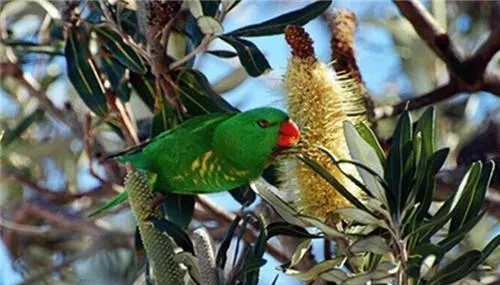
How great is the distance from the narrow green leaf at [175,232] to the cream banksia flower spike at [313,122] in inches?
4.4

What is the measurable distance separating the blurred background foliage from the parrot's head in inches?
1.5

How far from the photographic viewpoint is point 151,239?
1067mm

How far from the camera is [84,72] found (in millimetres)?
1515

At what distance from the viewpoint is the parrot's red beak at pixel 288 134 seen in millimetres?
1021

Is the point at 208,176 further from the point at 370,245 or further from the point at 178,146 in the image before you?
the point at 370,245

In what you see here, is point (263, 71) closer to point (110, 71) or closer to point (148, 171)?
point (148, 171)

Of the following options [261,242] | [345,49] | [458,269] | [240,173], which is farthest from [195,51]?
[458,269]

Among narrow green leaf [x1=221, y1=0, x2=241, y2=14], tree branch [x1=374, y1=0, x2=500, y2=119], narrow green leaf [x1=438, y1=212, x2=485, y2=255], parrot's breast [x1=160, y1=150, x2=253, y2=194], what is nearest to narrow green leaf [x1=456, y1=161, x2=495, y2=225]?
narrow green leaf [x1=438, y1=212, x2=485, y2=255]

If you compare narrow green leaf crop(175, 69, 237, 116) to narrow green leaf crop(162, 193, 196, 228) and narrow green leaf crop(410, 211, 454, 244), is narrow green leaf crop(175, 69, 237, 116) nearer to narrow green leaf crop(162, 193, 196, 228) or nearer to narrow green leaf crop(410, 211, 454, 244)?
narrow green leaf crop(162, 193, 196, 228)

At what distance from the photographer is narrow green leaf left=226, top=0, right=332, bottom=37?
1.27 m

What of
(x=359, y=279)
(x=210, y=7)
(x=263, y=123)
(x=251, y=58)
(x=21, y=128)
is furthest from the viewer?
(x=21, y=128)

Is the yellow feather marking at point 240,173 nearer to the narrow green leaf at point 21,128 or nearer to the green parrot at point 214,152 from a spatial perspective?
the green parrot at point 214,152

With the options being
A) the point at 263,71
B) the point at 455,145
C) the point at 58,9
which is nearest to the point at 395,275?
the point at 263,71

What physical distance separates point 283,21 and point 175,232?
35 cm
